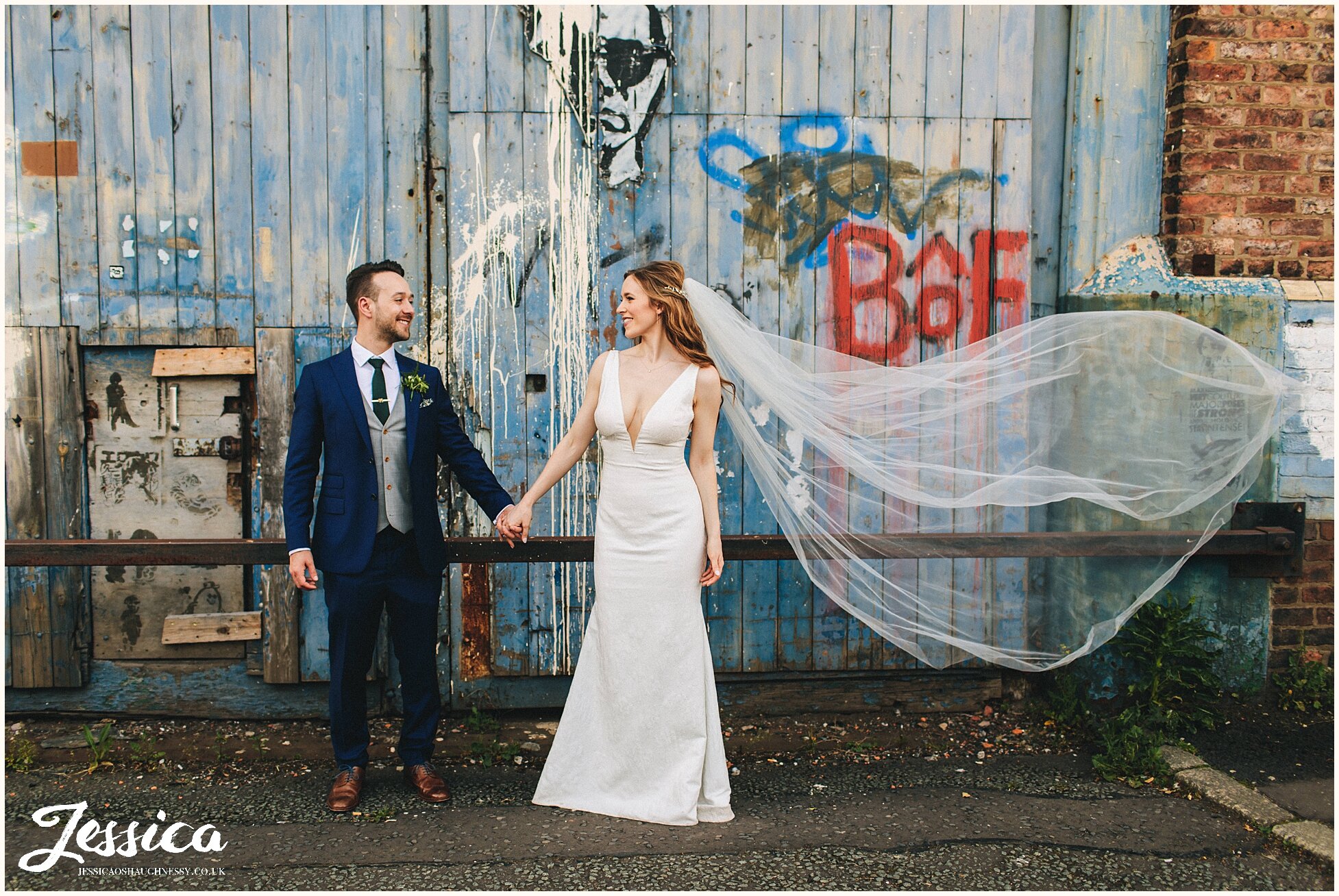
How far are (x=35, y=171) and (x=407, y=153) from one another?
5.38 feet

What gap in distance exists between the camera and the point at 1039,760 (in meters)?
4.20

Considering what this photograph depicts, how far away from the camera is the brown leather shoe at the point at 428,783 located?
373cm


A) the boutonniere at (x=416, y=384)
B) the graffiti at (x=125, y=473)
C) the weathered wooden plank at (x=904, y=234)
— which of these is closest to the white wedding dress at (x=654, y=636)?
the boutonniere at (x=416, y=384)

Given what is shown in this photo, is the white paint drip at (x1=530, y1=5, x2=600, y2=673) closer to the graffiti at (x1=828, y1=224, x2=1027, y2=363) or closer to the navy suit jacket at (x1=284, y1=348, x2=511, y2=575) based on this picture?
the navy suit jacket at (x1=284, y1=348, x2=511, y2=575)

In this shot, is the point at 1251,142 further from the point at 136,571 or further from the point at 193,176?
the point at 136,571

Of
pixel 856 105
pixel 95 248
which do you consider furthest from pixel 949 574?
pixel 95 248

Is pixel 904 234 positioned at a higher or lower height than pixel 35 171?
lower

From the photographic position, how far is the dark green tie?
359 centimetres

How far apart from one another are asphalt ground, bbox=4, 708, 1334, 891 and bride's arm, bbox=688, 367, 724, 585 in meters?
0.97

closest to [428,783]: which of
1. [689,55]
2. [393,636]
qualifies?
[393,636]

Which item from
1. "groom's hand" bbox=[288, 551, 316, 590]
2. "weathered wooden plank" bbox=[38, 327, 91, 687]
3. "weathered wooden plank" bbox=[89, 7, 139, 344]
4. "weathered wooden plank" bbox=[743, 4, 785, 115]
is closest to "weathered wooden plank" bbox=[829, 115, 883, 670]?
"weathered wooden plank" bbox=[743, 4, 785, 115]

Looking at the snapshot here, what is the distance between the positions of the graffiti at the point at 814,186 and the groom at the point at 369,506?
66.5 inches

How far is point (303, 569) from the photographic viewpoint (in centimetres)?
351

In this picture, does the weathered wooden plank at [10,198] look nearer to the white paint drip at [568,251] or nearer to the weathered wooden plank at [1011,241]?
the white paint drip at [568,251]
